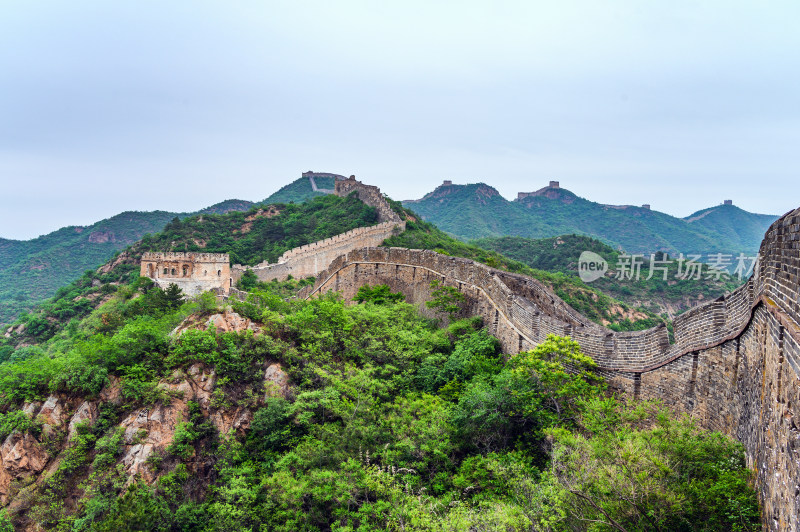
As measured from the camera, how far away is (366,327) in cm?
1753

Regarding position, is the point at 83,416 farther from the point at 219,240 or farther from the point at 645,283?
the point at 645,283

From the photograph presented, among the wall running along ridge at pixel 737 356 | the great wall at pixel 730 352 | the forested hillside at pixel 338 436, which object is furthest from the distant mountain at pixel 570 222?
the wall running along ridge at pixel 737 356

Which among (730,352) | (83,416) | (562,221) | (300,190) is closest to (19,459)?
(83,416)

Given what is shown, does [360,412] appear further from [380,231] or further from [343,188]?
[343,188]

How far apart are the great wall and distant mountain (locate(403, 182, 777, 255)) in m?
80.8

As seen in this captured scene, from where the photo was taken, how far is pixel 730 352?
8328mm

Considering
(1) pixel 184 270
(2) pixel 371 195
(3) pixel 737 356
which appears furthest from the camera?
(2) pixel 371 195

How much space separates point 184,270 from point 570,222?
97.0 m

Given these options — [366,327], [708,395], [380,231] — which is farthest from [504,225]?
[708,395]

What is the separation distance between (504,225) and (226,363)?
315 feet

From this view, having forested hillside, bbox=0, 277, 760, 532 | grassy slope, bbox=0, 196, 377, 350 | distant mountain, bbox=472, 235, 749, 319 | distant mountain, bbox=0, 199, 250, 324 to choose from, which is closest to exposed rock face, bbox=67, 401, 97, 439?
forested hillside, bbox=0, 277, 760, 532

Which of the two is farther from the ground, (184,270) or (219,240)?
(219,240)

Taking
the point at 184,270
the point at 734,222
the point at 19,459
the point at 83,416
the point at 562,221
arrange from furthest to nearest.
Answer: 1. the point at 562,221
2. the point at 734,222
3. the point at 184,270
4. the point at 83,416
5. the point at 19,459

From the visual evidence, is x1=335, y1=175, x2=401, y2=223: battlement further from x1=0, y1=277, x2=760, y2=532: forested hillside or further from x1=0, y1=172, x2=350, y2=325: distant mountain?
x1=0, y1=277, x2=760, y2=532: forested hillside
